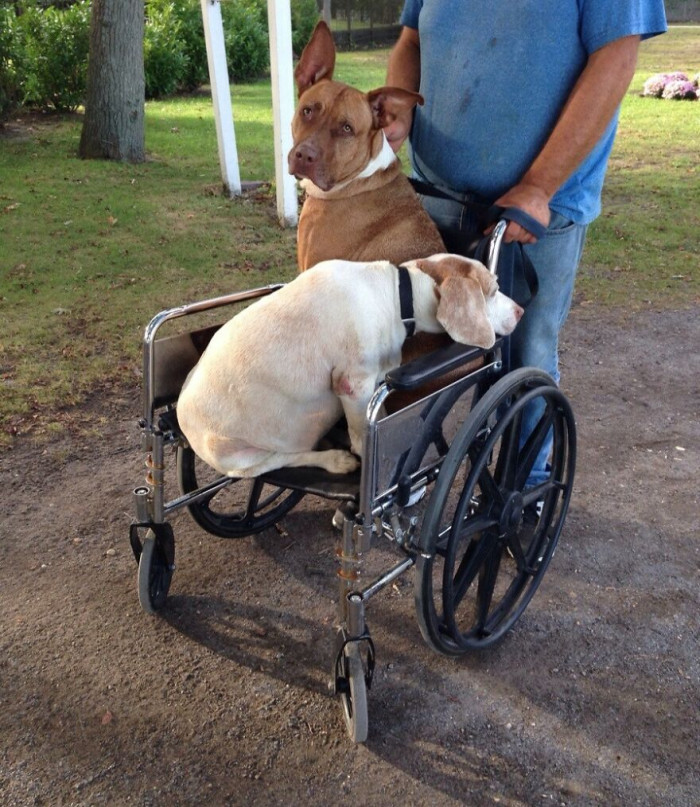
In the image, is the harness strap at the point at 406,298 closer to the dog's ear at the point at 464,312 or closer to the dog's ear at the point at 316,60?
the dog's ear at the point at 464,312

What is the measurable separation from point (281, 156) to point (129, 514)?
14.7ft

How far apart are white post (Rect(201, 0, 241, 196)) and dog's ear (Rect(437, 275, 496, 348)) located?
593 centimetres

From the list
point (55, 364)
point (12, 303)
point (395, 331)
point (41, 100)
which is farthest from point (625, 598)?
point (41, 100)

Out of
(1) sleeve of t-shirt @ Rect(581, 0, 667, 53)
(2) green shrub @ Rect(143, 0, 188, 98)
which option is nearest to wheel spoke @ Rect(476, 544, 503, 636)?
(1) sleeve of t-shirt @ Rect(581, 0, 667, 53)

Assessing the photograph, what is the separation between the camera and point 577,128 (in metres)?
2.72

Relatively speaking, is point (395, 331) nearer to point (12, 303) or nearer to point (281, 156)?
point (12, 303)

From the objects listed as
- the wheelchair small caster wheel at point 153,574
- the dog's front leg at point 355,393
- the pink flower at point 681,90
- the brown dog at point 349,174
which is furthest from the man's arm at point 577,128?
the pink flower at point 681,90

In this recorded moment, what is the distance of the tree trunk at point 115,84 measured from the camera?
29.4ft

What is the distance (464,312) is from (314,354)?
18.4 inches

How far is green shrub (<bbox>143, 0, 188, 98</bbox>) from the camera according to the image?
1472cm

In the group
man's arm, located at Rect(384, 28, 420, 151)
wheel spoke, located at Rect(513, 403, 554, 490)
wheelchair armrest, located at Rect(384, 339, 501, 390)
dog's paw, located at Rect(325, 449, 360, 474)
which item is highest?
man's arm, located at Rect(384, 28, 420, 151)

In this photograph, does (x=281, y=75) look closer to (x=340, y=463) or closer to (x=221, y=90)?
(x=221, y=90)

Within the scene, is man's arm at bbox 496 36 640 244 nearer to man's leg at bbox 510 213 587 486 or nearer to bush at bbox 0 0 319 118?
man's leg at bbox 510 213 587 486

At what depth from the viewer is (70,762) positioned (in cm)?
243
